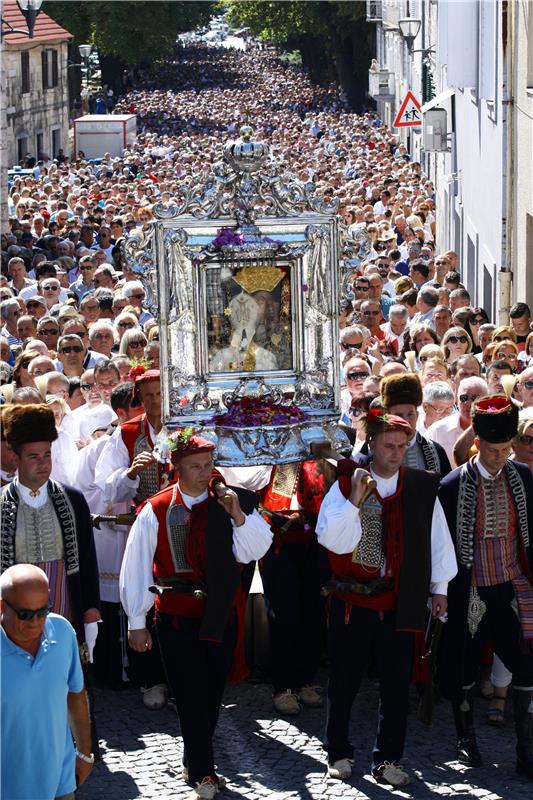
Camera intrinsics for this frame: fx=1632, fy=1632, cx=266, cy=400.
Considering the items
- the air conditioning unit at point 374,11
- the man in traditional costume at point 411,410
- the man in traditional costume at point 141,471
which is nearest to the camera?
the man in traditional costume at point 411,410

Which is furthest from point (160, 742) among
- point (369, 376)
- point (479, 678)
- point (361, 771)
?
point (369, 376)

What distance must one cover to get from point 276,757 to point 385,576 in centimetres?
98

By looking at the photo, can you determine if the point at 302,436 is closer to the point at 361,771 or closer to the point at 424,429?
the point at 424,429

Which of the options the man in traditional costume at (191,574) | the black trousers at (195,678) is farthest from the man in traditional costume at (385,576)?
the black trousers at (195,678)

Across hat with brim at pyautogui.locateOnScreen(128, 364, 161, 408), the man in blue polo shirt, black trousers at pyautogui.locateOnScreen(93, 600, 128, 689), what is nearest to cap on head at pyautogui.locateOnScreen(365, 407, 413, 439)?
hat with brim at pyautogui.locateOnScreen(128, 364, 161, 408)

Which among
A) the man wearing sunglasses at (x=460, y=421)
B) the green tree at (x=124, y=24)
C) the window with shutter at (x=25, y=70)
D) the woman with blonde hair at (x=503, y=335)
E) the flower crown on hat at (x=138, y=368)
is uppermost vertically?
the green tree at (x=124, y=24)

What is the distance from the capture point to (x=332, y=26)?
6512 centimetres

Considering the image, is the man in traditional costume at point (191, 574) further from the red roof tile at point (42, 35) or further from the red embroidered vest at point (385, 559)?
the red roof tile at point (42, 35)

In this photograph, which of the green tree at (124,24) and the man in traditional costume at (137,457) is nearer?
the man in traditional costume at (137,457)

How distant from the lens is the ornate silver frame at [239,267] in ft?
26.9

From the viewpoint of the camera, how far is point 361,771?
713 centimetres

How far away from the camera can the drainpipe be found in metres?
16.2

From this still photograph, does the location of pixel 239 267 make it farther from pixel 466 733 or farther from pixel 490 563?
pixel 466 733

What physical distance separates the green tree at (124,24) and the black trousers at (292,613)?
2347 inches
